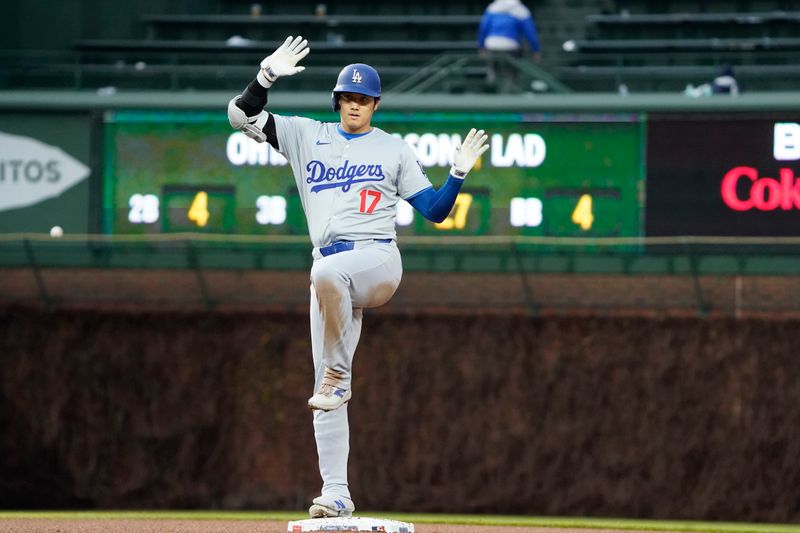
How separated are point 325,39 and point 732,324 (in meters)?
7.60

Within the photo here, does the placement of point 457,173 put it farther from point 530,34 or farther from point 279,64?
point 530,34

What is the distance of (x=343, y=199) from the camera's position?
22.0 ft

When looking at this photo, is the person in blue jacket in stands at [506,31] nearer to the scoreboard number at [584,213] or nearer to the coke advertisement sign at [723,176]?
the scoreboard number at [584,213]

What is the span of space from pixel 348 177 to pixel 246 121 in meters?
0.51

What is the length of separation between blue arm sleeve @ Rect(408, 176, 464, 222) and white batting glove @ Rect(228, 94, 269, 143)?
0.73 meters

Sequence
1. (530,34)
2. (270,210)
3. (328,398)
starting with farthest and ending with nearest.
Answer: (530,34)
(270,210)
(328,398)

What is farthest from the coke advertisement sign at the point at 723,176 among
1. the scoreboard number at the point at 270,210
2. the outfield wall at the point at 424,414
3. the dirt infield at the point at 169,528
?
the dirt infield at the point at 169,528

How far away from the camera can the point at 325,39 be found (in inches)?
737

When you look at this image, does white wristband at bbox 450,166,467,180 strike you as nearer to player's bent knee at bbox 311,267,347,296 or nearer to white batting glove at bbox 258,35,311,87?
player's bent knee at bbox 311,267,347,296

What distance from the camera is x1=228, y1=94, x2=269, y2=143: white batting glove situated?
21.9 feet

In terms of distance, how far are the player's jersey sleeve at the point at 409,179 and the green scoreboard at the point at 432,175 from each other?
20.8ft

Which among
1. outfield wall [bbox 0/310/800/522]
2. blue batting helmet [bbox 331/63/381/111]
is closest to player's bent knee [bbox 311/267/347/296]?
blue batting helmet [bbox 331/63/381/111]

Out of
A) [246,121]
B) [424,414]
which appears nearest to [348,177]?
[246,121]

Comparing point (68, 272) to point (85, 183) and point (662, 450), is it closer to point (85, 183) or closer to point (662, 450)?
point (85, 183)
